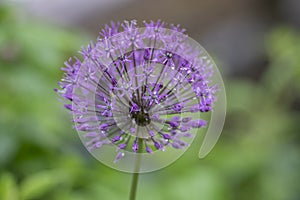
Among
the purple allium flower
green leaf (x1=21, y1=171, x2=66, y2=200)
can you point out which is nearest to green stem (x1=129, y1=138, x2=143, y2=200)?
the purple allium flower

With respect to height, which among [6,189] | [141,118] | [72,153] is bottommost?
[6,189]

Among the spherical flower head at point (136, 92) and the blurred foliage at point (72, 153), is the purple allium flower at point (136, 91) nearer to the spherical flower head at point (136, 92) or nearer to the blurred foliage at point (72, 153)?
the spherical flower head at point (136, 92)

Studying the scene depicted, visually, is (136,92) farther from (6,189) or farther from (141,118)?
(6,189)

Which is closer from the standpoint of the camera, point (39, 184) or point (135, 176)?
point (135, 176)

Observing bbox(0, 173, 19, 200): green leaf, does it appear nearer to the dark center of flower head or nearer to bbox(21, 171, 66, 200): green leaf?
bbox(21, 171, 66, 200): green leaf

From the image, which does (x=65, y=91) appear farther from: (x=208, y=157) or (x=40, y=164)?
(x=208, y=157)

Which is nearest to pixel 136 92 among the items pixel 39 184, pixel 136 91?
pixel 136 91

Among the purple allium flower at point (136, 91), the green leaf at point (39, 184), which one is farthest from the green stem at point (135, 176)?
the green leaf at point (39, 184)

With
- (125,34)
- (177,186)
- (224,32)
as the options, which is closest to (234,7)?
(224,32)
